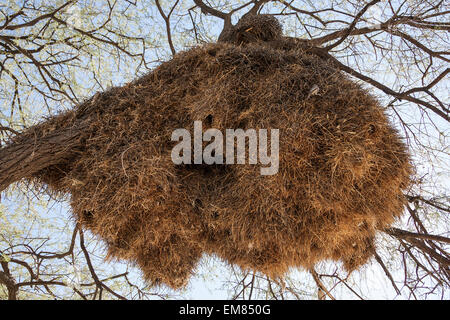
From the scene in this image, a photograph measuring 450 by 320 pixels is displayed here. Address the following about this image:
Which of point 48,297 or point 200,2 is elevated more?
point 200,2

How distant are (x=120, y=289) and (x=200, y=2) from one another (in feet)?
11.6

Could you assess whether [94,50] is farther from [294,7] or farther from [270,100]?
[270,100]

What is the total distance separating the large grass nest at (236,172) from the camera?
9.87 ft

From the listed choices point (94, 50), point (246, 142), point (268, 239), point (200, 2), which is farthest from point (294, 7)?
point (268, 239)

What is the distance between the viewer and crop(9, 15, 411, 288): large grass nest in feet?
9.87

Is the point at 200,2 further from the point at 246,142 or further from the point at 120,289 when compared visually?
the point at 120,289

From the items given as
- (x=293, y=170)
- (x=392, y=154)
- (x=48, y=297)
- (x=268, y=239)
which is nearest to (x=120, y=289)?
(x=48, y=297)

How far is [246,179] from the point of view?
3084 mm

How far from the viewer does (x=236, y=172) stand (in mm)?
3232
